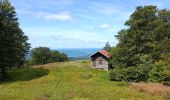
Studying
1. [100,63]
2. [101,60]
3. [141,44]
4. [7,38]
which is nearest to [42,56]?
[100,63]

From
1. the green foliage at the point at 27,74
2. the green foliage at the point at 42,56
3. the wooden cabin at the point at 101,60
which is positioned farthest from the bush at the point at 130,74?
the green foliage at the point at 42,56

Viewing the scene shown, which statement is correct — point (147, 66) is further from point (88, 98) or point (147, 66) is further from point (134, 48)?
point (88, 98)

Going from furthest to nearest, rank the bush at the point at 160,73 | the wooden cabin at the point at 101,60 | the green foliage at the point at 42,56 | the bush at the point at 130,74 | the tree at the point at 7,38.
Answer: the green foliage at the point at 42,56
the wooden cabin at the point at 101,60
the tree at the point at 7,38
the bush at the point at 130,74
the bush at the point at 160,73

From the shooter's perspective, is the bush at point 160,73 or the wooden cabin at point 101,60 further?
the wooden cabin at point 101,60

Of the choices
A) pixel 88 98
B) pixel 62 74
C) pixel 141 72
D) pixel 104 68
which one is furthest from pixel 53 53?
pixel 88 98

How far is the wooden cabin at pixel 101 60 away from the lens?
83.2 metres

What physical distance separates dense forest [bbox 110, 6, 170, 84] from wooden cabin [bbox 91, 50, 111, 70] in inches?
559

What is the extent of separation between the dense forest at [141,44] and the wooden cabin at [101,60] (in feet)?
46.6

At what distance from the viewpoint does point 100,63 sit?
8425cm

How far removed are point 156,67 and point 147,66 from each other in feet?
16.7

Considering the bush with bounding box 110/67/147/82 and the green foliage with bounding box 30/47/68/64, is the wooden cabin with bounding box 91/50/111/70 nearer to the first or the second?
the bush with bounding box 110/67/147/82

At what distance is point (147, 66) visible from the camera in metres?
62.6

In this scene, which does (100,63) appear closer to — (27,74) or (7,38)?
(27,74)

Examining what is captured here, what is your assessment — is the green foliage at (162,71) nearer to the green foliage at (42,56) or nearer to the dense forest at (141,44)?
the dense forest at (141,44)
